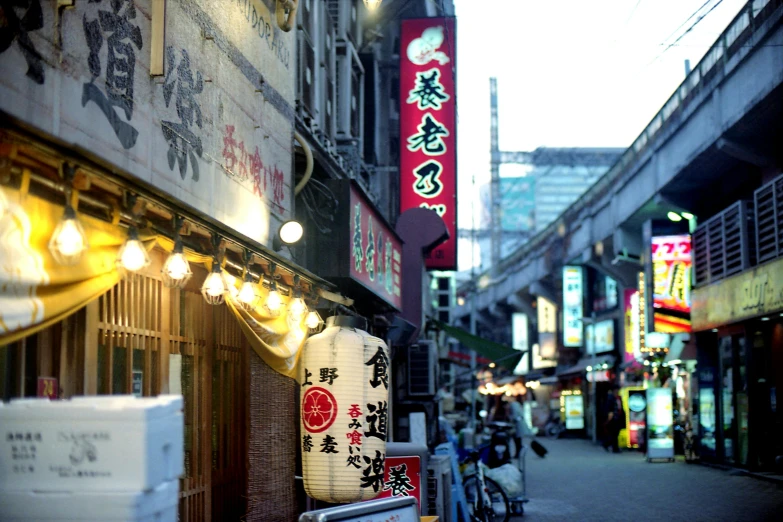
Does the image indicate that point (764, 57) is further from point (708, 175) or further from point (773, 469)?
point (773, 469)

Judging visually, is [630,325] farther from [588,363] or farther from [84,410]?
[84,410]

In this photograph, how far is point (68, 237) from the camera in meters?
4.84

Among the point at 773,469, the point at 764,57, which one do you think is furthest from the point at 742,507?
the point at 764,57

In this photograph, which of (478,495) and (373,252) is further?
(478,495)

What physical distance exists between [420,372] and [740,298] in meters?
8.38

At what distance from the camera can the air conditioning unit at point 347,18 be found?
61.7ft

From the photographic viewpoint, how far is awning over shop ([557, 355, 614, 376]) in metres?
43.2

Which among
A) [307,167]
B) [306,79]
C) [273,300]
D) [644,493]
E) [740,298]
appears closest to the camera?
[273,300]

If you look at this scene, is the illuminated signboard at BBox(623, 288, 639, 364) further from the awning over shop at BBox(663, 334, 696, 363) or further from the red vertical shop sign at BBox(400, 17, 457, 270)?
the red vertical shop sign at BBox(400, 17, 457, 270)

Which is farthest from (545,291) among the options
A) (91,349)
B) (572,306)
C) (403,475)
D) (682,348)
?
(91,349)

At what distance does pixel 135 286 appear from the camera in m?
7.77

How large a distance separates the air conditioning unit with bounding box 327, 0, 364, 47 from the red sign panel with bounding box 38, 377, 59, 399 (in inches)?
526

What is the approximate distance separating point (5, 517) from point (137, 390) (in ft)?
9.92

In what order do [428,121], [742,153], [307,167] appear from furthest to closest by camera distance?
1. [742,153]
2. [428,121]
3. [307,167]
